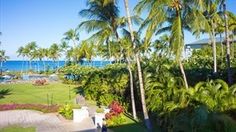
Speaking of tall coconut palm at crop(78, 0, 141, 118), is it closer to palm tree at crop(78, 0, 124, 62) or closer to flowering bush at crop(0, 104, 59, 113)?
palm tree at crop(78, 0, 124, 62)

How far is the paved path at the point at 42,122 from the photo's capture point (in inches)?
679

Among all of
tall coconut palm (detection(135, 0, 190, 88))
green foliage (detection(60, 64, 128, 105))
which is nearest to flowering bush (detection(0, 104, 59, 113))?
green foliage (detection(60, 64, 128, 105))

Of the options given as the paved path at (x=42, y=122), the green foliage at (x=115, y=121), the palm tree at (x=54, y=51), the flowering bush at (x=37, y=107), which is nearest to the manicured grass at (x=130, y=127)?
the green foliage at (x=115, y=121)

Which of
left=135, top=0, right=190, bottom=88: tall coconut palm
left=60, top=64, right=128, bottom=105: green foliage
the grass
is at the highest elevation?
left=135, top=0, right=190, bottom=88: tall coconut palm

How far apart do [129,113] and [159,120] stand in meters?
6.14

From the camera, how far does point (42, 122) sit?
19.3 metres

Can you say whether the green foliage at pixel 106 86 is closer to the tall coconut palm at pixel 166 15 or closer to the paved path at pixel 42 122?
the paved path at pixel 42 122

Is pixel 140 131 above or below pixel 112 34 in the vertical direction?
below

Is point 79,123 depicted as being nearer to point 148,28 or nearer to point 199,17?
point 148,28

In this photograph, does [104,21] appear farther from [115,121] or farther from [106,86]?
[115,121]

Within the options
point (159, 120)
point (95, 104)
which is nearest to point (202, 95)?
point (159, 120)

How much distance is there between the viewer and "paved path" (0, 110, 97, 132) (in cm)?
1723

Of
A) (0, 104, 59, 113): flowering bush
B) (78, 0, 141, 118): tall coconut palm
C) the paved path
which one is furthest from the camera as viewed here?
(0, 104, 59, 113): flowering bush

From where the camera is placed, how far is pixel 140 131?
1612 cm
